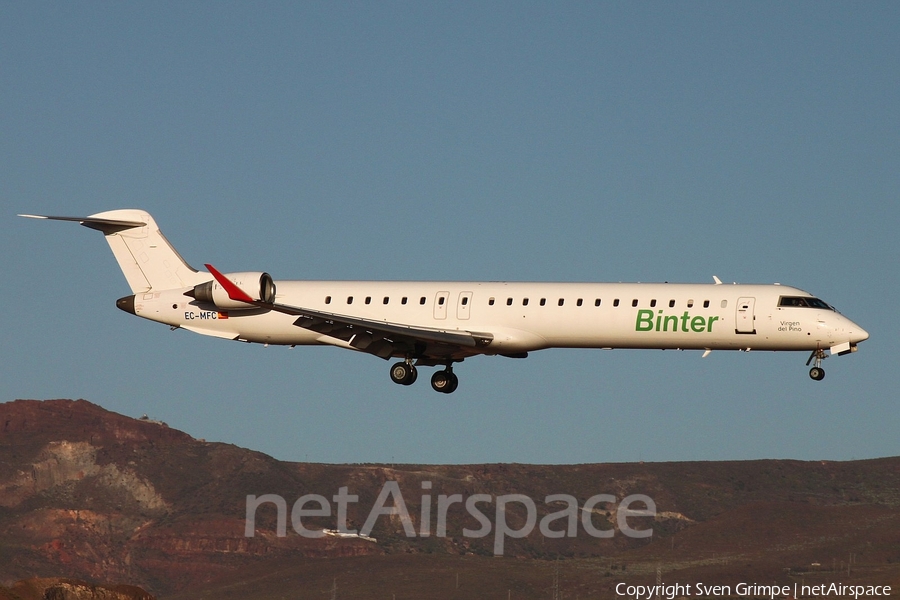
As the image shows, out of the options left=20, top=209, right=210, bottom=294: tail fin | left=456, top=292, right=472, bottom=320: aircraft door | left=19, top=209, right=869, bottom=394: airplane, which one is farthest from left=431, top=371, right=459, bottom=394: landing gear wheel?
left=20, top=209, right=210, bottom=294: tail fin

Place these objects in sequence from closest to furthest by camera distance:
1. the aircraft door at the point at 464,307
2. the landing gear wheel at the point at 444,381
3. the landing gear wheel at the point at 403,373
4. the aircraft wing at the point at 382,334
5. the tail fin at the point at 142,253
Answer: the aircraft wing at the point at 382,334 < the aircraft door at the point at 464,307 < the landing gear wheel at the point at 403,373 < the landing gear wheel at the point at 444,381 < the tail fin at the point at 142,253

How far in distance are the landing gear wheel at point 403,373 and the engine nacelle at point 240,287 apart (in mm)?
4646

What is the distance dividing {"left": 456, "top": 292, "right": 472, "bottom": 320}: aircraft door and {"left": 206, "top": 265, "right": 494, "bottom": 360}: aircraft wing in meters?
0.53

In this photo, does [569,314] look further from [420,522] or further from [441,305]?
[420,522]

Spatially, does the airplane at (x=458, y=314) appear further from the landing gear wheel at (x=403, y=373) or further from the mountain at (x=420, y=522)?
the mountain at (x=420, y=522)

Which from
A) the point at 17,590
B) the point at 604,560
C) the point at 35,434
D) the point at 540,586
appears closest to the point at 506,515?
the point at 604,560

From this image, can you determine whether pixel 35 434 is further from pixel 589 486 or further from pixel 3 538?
pixel 589 486

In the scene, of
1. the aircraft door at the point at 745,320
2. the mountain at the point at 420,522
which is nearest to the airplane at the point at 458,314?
the aircraft door at the point at 745,320

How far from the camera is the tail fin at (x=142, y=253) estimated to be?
5081 centimetres

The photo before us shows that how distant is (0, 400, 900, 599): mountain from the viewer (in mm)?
103250

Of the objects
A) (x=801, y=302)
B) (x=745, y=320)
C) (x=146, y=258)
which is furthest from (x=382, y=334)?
(x=801, y=302)

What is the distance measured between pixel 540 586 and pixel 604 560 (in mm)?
10014

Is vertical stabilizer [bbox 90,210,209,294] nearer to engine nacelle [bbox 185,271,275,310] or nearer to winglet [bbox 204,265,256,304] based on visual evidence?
engine nacelle [bbox 185,271,275,310]

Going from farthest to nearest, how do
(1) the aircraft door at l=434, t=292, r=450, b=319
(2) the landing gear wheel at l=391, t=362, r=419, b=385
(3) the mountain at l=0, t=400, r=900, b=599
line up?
1. (3) the mountain at l=0, t=400, r=900, b=599
2. (2) the landing gear wheel at l=391, t=362, r=419, b=385
3. (1) the aircraft door at l=434, t=292, r=450, b=319
